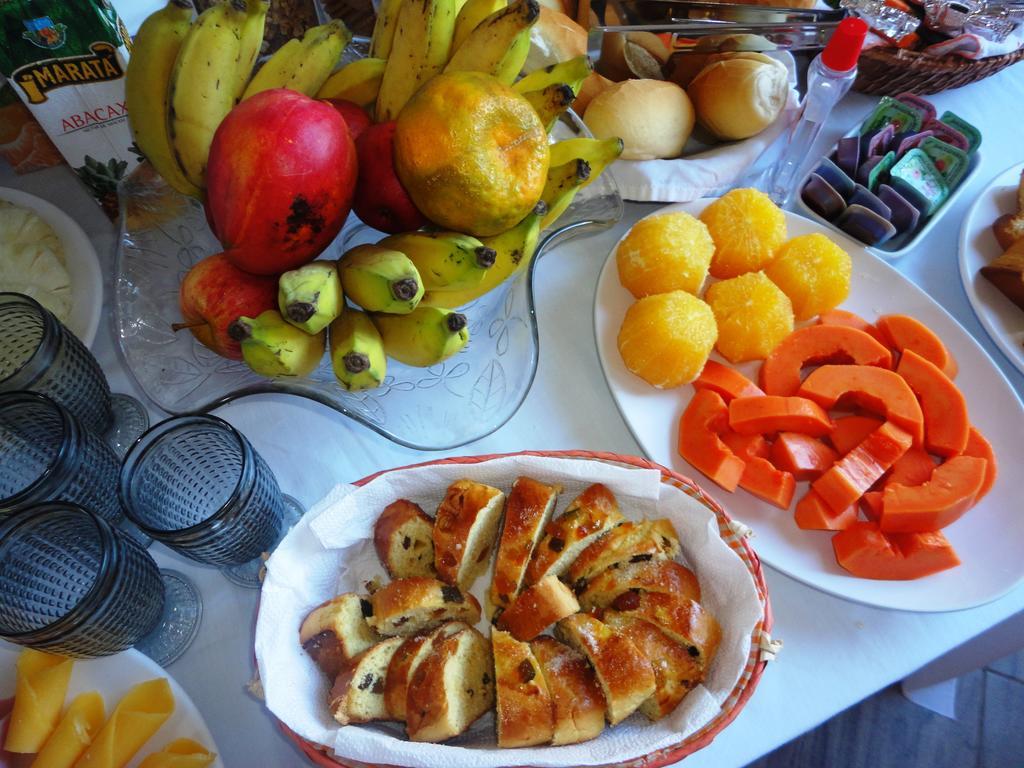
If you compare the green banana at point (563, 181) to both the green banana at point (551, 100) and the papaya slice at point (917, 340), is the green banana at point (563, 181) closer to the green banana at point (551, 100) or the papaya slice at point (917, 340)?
the green banana at point (551, 100)

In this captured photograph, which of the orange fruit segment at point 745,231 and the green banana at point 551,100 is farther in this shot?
the orange fruit segment at point 745,231

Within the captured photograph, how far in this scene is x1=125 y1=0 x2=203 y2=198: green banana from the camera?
625 millimetres

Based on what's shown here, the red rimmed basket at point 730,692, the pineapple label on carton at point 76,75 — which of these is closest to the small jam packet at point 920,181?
the red rimmed basket at point 730,692

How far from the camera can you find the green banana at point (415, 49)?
0.67 m

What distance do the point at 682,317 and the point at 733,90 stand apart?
0.34m

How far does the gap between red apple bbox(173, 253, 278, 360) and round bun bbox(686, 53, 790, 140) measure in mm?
632

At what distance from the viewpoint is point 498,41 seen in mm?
645

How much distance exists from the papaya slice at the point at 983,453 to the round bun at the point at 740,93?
1.54ft

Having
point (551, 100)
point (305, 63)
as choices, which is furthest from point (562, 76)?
point (305, 63)

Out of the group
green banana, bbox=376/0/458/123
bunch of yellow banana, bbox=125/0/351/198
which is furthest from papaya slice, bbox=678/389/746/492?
bunch of yellow banana, bbox=125/0/351/198

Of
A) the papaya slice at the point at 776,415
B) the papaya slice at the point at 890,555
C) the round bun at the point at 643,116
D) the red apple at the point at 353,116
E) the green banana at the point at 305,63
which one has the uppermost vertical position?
the green banana at the point at 305,63

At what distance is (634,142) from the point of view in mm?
888

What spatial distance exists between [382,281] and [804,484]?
516mm

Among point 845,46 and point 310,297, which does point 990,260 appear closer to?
point 845,46
